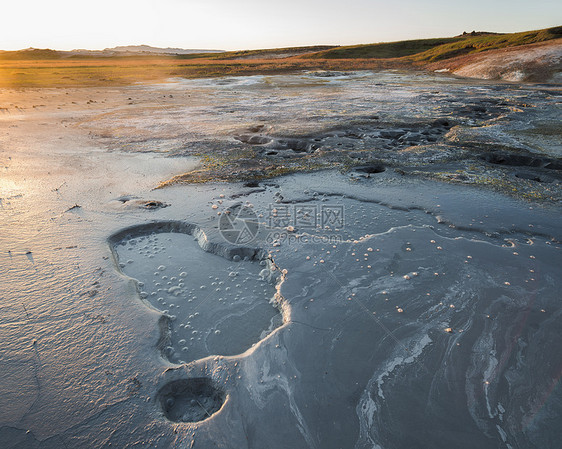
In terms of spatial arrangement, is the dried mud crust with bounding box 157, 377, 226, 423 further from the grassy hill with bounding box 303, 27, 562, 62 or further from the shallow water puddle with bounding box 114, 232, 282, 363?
the grassy hill with bounding box 303, 27, 562, 62

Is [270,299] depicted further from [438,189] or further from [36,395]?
[438,189]

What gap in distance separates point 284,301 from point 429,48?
66.3m

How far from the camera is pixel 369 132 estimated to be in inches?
372

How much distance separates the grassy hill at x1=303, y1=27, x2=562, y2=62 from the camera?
1551 inches

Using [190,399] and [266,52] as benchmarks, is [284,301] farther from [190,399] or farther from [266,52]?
[266,52]

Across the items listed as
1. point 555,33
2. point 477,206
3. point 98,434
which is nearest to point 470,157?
point 477,206

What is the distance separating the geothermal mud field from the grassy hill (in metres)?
41.7

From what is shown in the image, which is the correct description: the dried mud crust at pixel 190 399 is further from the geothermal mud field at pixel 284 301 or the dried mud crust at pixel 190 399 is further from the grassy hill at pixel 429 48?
the grassy hill at pixel 429 48

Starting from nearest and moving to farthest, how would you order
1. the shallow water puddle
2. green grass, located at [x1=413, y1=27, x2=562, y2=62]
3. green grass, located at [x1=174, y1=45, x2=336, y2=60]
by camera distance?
the shallow water puddle, green grass, located at [x1=413, y1=27, x2=562, y2=62], green grass, located at [x1=174, y1=45, x2=336, y2=60]

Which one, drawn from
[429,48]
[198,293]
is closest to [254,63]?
[429,48]

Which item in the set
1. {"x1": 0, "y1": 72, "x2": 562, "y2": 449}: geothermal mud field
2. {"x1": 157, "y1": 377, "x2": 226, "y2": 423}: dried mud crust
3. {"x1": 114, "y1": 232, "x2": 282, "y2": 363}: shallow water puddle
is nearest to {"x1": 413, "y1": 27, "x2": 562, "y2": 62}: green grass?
{"x1": 0, "y1": 72, "x2": 562, "y2": 449}: geothermal mud field

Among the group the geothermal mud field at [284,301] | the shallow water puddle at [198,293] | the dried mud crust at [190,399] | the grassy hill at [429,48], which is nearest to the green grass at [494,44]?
the grassy hill at [429,48]

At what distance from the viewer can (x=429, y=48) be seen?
56031 mm

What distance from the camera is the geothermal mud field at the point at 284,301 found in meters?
2.12
